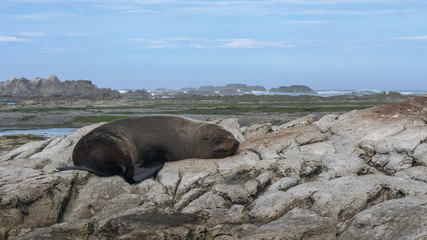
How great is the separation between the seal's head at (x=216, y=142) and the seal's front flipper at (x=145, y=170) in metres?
1.30

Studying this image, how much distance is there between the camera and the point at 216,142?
494 inches

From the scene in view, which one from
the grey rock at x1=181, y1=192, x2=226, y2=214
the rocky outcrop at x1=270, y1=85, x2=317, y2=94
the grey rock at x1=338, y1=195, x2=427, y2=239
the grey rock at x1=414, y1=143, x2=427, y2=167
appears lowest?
the rocky outcrop at x1=270, y1=85, x2=317, y2=94

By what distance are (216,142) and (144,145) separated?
1742 mm

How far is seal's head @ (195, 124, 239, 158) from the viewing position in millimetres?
12172

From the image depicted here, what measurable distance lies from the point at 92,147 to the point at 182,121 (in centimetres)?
247

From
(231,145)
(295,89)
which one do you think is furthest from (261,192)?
(295,89)

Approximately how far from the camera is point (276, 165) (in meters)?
11.2

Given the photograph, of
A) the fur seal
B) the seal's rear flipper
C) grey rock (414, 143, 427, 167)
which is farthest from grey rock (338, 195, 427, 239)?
the seal's rear flipper

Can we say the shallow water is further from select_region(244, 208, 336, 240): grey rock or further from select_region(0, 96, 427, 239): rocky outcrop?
select_region(244, 208, 336, 240): grey rock

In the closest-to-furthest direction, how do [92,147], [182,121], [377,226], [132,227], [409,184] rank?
[377,226]
[132,227]
[409,184]
[92,147]
[182,121]

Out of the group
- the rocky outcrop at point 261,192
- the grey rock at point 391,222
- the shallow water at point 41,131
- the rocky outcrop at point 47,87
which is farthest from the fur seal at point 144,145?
the rocky outcrop at point 47,87

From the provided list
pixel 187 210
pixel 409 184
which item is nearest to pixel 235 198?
pixel 187 210

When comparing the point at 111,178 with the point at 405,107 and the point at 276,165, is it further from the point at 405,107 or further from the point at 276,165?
the point at 405,107

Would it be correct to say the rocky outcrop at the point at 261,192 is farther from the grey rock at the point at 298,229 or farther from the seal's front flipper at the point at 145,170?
the seal's front flipper at the point at 145,170
